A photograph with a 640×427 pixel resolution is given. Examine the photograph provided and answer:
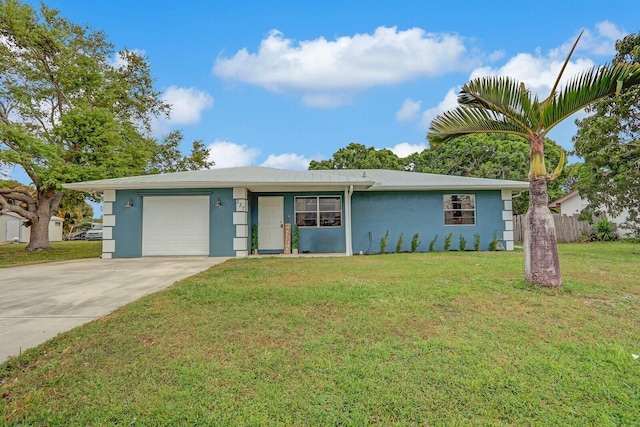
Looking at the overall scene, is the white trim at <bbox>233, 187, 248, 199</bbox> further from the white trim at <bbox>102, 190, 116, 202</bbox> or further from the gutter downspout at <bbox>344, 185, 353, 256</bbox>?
the white trim at <bbox>102, 190, 116, 202</bbox>

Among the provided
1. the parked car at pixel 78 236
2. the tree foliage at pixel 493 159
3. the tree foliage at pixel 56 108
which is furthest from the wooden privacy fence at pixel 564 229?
the parked car at pixel 78 236

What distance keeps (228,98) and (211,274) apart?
980 cm

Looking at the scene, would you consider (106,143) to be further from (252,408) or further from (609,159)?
(609,159)

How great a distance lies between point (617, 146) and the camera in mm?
9930

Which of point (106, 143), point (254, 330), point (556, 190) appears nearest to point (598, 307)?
point (254, 330)

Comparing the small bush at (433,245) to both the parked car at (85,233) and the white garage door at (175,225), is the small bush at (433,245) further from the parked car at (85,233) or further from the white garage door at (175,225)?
the parked car at (85,233)

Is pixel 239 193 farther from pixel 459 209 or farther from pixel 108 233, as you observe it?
pixel 459 209

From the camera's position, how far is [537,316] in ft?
12.1

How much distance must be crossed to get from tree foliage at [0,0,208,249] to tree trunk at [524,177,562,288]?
49.6ft

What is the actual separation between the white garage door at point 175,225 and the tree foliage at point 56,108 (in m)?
5.02

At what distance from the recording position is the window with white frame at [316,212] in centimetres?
1166

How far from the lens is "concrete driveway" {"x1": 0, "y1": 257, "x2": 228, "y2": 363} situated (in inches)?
136

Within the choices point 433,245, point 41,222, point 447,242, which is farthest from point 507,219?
point 41,222

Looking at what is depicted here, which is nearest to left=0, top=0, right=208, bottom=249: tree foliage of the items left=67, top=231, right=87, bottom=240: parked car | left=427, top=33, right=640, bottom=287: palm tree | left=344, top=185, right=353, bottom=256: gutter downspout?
left=344, top=185, right=353, bottom=256: gutter downspout
